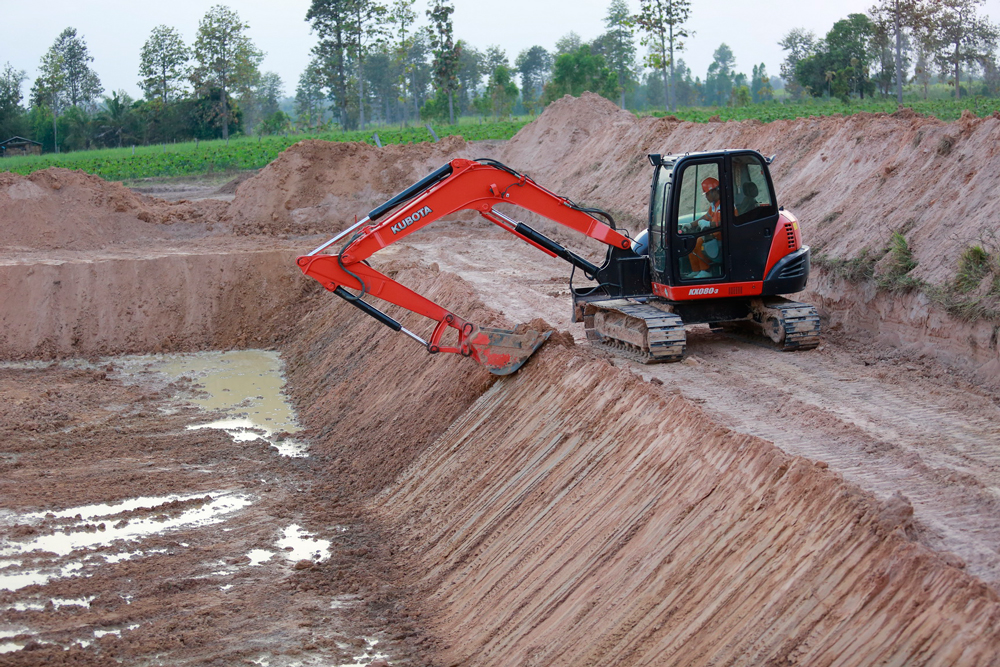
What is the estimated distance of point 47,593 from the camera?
8.68 meters

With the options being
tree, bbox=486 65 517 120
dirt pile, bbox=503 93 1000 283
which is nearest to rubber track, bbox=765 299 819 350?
dirt pile, bbox=503 93 1000 283

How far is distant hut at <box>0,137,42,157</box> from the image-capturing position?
55.0 meters

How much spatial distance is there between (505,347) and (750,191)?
347cm

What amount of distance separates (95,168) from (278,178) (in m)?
22.0

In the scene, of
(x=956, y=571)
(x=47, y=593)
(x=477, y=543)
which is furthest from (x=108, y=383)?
(x=956, y=571)

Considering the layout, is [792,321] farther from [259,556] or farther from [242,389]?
[242,389]

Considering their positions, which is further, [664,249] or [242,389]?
[242,389]

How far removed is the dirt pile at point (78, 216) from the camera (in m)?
24.0

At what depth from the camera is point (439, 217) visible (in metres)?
10.2

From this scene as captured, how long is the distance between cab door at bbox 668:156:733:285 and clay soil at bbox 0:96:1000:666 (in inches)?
41.6

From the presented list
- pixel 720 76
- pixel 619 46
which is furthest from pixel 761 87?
pixel 720 76

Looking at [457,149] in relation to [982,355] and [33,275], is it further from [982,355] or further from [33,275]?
[982,355]

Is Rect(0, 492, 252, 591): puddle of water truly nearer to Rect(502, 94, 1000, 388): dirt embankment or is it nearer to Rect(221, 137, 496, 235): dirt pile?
Rect(502, 94, 1000, 388): dirt embankment

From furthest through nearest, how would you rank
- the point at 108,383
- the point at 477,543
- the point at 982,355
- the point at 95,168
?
the point at 95,168, the point at 108,383, the point at 982,355, the point at 477,543
